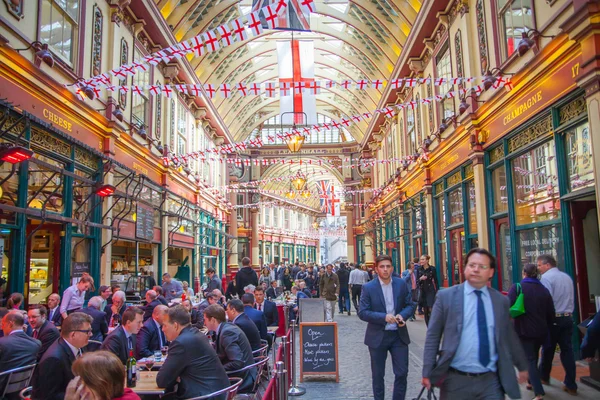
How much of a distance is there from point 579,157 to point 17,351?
24.7 feet

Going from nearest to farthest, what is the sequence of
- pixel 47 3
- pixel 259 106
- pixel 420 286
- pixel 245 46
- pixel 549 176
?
pixel 549 176 → pixel 47 3 → pixel 420 286 → pixel 245 46 → pixel 259 106

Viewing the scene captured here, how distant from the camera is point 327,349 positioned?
290 inches

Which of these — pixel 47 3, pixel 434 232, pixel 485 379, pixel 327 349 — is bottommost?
pixel 327 349

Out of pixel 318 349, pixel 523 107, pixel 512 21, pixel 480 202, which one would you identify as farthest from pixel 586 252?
pixel 512 21

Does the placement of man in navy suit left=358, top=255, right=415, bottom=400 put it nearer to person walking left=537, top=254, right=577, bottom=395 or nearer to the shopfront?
person walking left=537, top=254, right=577, bottom=395

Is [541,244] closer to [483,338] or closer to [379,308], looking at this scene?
[379,308]

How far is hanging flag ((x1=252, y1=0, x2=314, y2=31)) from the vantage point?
858cm

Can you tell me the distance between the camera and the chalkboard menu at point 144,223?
13.8 meters

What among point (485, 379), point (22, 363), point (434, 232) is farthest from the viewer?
point (434, 232)

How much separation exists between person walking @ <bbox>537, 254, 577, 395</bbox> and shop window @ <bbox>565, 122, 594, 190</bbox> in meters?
1.44

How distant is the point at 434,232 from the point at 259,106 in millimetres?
18769

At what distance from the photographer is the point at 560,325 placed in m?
6.19

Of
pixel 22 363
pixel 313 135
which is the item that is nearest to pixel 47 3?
pixel 22 363

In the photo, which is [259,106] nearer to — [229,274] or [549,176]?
[229,274]
